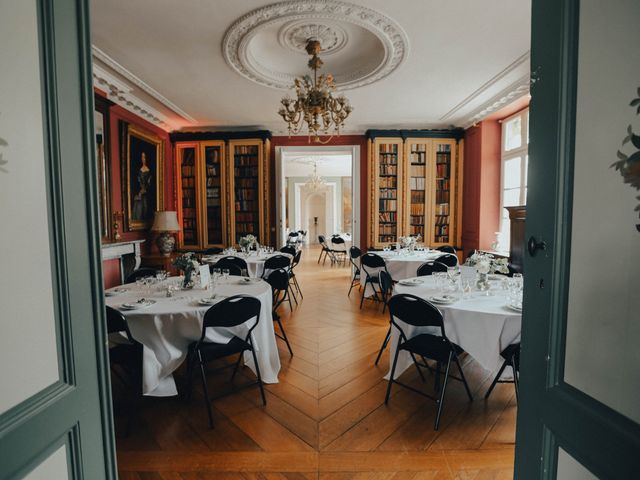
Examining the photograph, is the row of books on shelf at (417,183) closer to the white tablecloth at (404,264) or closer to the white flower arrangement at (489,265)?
the white tablecloth at (404,264)

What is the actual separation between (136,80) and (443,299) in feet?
16.1

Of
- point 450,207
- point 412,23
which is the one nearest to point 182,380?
point 412,23

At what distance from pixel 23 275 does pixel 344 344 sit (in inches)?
129

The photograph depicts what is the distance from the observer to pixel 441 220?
7270 mm

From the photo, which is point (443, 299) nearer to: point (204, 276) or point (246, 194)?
point (204, 276)

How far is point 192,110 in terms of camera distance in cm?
599

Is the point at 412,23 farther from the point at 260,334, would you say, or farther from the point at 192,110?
the point at 192,110

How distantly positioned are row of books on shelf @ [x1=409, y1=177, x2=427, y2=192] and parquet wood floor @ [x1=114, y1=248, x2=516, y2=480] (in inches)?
184

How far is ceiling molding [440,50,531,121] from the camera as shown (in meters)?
4.06

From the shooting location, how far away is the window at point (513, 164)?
18.4ft

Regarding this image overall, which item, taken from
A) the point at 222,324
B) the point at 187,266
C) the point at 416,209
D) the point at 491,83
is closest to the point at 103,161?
the point at 187,266

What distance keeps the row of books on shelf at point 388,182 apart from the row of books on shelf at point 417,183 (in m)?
0.33

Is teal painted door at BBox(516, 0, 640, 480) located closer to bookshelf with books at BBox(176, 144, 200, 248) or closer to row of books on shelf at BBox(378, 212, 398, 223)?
row of books on shelf at BBox(378, 212, 398, 223)

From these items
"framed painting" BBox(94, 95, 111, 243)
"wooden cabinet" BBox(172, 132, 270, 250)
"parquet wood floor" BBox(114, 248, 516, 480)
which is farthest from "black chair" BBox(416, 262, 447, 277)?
"framed painting" BBox(94, 95, 111, 243)
